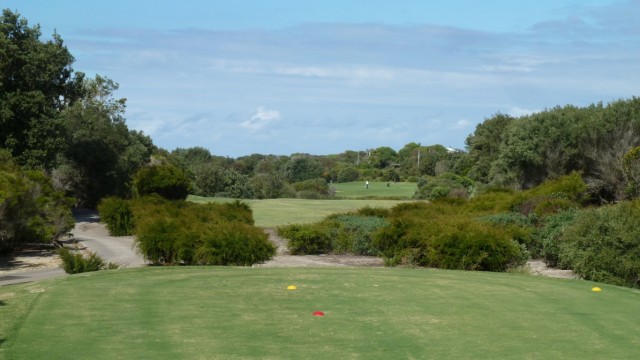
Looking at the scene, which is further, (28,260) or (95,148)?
(95,148)

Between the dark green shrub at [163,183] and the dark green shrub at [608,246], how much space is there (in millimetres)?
33485

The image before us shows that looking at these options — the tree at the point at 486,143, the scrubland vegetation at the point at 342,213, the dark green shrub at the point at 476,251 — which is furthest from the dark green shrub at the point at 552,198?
the tree at the point at 486,143

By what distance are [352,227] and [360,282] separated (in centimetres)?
1751

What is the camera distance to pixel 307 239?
32.3 metres

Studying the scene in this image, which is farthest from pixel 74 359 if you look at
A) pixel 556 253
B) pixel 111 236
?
pixel 111 236

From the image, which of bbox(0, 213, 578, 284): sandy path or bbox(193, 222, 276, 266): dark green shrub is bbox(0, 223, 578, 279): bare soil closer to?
bbox(0, 213, 578, 284): sandy path

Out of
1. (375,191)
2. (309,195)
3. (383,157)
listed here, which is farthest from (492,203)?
(383,157)

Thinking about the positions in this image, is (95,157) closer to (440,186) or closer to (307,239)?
(307,239)

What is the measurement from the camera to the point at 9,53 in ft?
144

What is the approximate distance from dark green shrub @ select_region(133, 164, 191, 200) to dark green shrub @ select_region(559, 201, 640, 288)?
110 feet

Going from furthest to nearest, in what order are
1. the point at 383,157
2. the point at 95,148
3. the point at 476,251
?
the point at 383,157 < the point at 95,148 < the point at 476,251

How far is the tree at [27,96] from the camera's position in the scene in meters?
43.2

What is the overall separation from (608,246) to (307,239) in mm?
14187

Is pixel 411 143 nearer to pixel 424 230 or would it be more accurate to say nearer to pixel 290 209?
pixel 290 209
